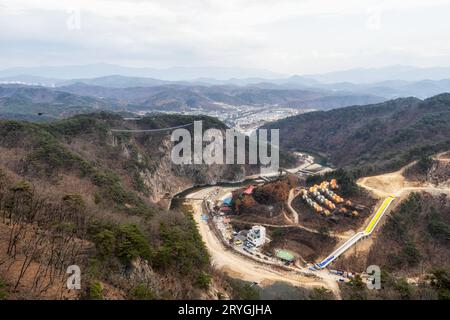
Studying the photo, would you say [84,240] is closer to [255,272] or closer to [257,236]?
[255,272]

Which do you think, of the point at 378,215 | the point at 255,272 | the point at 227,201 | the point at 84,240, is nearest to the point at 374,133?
the point at 227,201

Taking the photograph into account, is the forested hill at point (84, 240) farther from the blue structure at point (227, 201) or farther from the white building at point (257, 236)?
the blue structure at point (227, 201)

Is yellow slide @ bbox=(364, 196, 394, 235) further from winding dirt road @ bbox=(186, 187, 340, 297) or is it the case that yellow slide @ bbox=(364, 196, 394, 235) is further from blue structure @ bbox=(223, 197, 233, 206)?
blue structure @ bbox=(223, 197, 233, 206)

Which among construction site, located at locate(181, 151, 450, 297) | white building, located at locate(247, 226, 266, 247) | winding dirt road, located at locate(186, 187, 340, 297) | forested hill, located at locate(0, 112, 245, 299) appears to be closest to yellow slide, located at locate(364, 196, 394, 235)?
construction site, located at locate(181, 151, 450, 297)

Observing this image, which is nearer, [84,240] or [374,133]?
[84,240]
